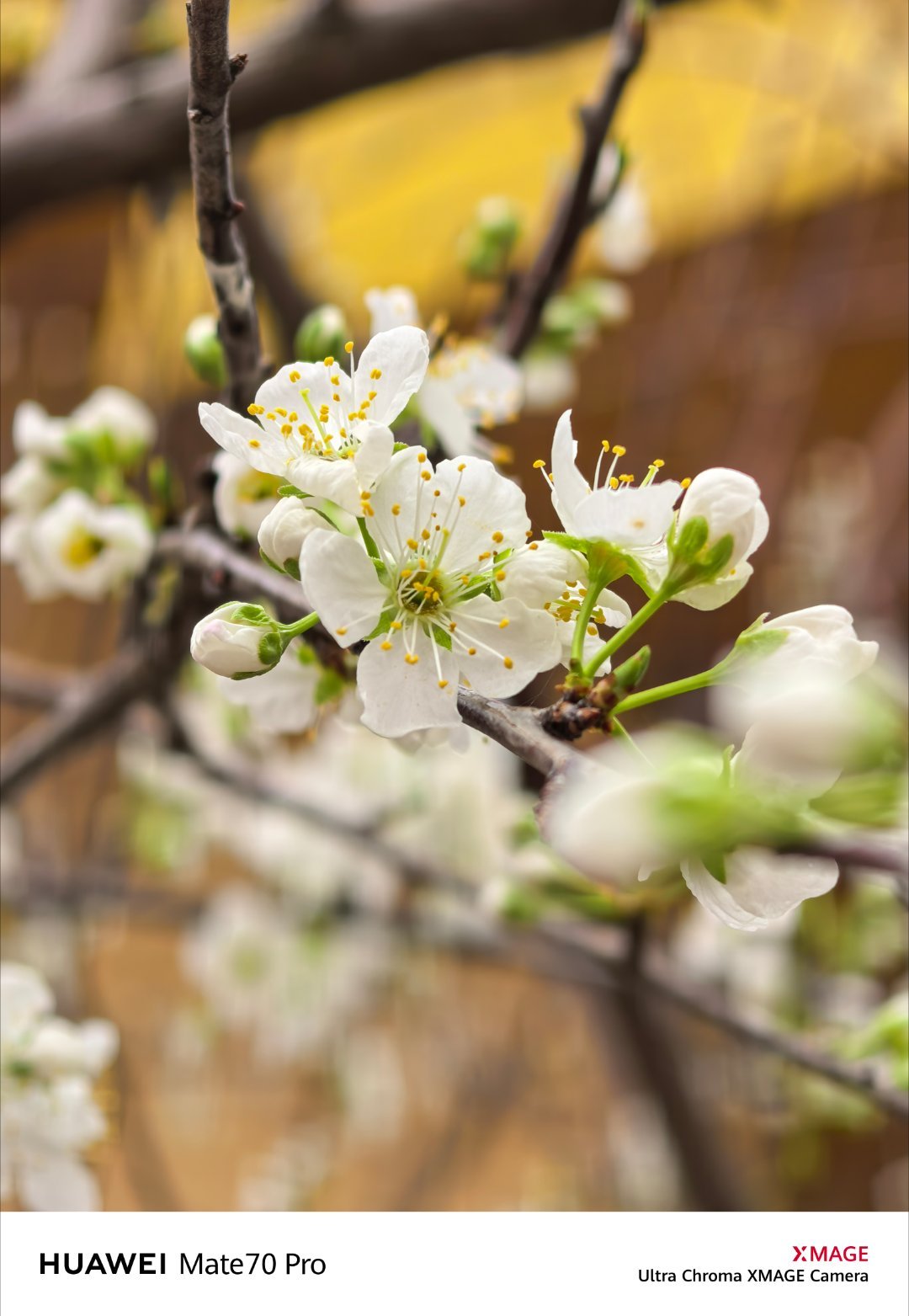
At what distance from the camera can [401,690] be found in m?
0.24

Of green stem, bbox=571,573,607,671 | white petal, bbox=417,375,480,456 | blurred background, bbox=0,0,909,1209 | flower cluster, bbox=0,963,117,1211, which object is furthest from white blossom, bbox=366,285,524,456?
blurred background, bbox=0,0,909,1209

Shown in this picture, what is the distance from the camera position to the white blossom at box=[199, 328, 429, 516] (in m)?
0.23

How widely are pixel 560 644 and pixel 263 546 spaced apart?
0.25ft

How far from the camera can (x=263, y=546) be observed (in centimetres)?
24

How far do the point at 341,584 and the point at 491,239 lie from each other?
0.39 meters

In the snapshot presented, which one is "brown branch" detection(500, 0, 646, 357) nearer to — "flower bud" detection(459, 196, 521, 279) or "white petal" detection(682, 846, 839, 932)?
"flower bud" detection(459, 196, 521, 279)

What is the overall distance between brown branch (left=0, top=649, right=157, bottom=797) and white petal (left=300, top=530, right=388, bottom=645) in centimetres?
27

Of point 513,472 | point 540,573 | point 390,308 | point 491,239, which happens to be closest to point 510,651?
point 540,573

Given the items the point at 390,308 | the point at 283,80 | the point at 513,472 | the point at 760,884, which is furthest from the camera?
the point at 513,472
